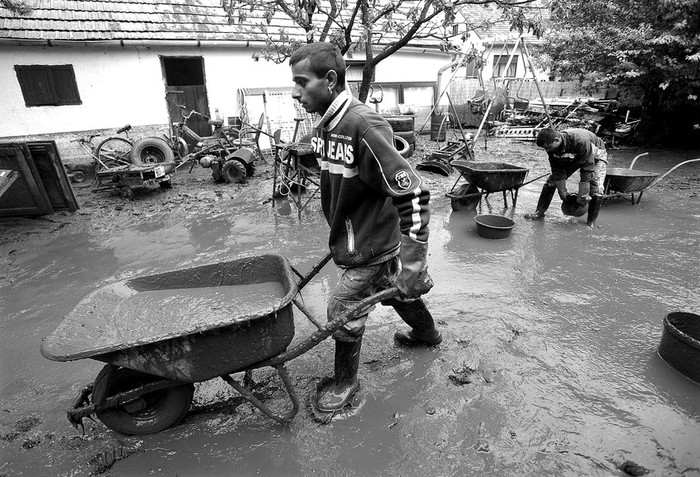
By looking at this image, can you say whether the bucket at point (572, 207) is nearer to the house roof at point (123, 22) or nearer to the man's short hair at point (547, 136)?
the man's short hair at point (547, 136)

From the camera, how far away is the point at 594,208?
587 centimetres

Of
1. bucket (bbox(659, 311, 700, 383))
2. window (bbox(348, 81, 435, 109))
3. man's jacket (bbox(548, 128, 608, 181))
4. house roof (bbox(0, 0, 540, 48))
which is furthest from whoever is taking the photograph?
window (bbox(348, 81, 435, 109))

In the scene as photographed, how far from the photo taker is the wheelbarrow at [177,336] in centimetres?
210

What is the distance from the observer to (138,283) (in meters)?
2.71

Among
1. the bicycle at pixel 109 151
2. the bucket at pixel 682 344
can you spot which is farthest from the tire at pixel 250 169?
the bucket at pixel 682 344

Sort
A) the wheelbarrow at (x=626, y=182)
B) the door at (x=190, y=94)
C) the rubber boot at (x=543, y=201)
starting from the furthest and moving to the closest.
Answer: the door at (x=190, y=94) < the wheelbarrow at (x=626, y=182) < the rubber boot at (x=543, y=201)

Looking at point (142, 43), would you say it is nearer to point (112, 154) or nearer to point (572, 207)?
point (112, 154)

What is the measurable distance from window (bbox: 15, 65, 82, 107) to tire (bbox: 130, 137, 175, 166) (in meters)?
2.32

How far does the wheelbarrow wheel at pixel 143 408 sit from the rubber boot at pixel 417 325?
5.03ft

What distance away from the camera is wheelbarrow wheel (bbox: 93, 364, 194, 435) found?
7.88ft

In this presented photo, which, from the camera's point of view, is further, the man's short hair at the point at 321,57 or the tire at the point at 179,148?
the tire at the point at 179,148

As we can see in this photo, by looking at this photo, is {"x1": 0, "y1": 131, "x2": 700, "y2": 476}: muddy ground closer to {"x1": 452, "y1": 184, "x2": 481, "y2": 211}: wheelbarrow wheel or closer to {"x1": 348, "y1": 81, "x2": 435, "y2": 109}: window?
{"x1": 452, "y1": 184, "x2": 481, "y2": 211}: wheelbarrow wheel

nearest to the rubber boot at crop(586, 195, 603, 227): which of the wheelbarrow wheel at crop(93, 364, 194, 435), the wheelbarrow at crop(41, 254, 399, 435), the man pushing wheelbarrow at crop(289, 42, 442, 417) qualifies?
the man pushing wheelbarrow at crop(289, 42, 442, 417)

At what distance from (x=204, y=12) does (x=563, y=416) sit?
12.0m
